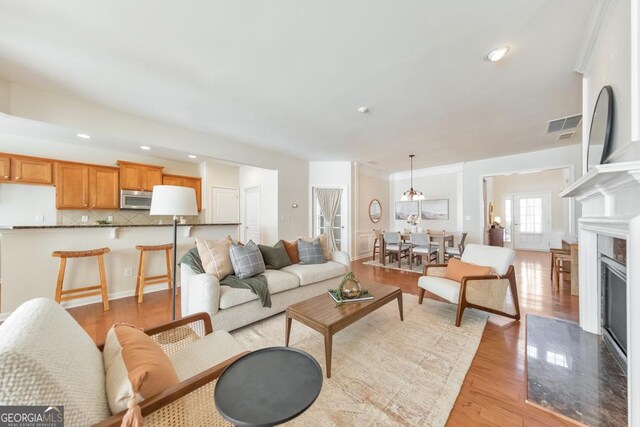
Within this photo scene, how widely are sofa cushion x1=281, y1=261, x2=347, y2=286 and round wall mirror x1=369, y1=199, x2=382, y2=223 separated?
11.6ft

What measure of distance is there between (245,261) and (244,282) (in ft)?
0.89

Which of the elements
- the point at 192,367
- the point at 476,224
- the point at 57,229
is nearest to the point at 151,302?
the point at 57,229

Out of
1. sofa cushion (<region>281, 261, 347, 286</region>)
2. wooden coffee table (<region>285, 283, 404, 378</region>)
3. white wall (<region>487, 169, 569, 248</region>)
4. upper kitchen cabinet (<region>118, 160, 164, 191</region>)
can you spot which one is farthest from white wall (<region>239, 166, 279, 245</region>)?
white wall (<region>487, 169, 569, 248</region>)

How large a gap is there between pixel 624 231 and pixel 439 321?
167 centimetres

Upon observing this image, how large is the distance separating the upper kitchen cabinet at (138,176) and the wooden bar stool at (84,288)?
1945 millimetres

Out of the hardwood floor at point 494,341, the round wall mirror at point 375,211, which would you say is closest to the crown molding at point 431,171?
the round wall mirror at point 375,211

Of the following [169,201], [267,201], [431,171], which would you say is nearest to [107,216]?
[267,201]

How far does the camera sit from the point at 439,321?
2561mm

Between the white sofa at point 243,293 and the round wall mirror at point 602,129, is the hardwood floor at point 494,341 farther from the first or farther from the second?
the round wall mirror at point 602,129

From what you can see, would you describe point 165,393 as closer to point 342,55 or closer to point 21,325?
point 21,325

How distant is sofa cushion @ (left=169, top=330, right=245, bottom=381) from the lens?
123 centimetres

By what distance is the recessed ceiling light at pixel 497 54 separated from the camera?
200cm

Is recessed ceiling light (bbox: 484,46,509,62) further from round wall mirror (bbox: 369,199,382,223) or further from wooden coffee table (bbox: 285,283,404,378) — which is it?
round wall mirror (bbox: 369,199,382,223)

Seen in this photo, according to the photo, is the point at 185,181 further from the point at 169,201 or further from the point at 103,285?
the point at 169,201
